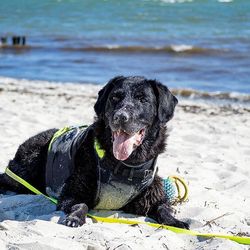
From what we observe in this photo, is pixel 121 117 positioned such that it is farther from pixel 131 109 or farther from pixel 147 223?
pixel 147 223

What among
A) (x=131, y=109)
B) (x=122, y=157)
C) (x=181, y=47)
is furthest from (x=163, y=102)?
(x=181, y=47)

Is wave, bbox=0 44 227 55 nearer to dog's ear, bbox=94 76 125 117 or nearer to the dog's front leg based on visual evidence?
dog's ear, bbox=94 76 125 117

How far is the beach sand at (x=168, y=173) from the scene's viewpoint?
13.8ft

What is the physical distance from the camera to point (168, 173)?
6715mm

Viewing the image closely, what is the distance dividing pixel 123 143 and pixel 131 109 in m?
0.31

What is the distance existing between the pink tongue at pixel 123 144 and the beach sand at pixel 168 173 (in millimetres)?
595

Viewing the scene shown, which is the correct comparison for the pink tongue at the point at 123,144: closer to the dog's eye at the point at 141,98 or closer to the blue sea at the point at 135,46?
the dog's eye at the point at 141,98

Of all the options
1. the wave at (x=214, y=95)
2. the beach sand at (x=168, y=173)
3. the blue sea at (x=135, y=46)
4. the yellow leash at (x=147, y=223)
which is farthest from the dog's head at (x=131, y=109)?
the blue sea at (x=135, y=46)

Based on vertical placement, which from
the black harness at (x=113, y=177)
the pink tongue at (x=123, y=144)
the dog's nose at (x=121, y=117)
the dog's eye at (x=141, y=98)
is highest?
the dog's eye at (x=141, y=98)

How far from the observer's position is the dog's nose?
15.3 ft

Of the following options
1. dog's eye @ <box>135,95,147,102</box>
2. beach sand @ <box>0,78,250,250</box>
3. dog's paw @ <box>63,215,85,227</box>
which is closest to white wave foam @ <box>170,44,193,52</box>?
beach sand @ <box>0,78,250,250</box>

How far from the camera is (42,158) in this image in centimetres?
593

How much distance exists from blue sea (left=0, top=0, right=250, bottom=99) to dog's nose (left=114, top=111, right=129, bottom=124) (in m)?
8.68

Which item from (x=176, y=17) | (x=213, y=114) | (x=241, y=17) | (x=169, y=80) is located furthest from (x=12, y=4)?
(x=213, y=114)
